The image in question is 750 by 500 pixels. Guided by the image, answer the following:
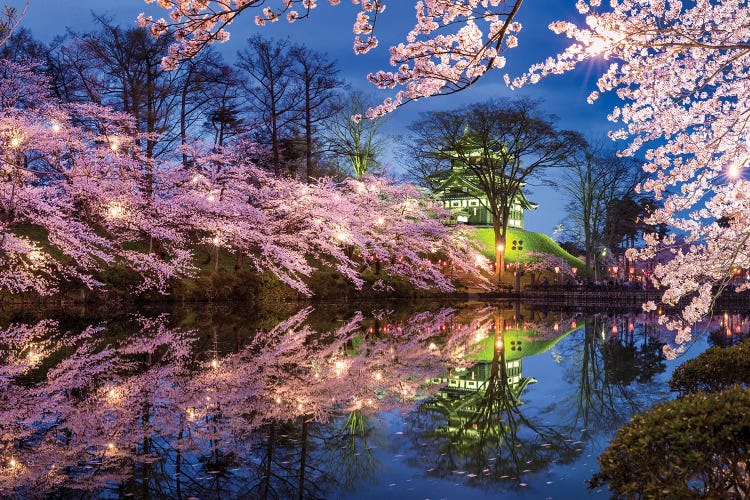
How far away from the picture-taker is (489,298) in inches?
1722

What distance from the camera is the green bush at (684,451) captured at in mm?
3936

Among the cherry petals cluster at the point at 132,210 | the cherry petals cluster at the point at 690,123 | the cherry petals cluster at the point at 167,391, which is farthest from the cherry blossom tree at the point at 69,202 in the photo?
the cherry petals cluster at the point at 690,123

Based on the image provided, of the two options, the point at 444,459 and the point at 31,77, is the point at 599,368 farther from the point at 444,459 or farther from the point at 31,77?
the point at 31,77

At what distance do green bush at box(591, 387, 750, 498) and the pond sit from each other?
1.31m

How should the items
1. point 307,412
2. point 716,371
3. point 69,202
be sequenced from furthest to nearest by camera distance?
point 69,202 → point 716,371 → point 307,412

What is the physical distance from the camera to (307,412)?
8516 millimetres

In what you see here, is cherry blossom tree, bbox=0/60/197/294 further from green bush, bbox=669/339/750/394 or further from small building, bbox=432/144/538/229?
small building, bbox=432/144/538/229

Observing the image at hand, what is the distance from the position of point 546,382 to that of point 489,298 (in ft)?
106

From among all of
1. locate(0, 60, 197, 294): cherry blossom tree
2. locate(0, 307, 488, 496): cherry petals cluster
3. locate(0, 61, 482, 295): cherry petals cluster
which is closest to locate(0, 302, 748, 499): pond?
locate(0, 307, 488, 496): cherry petals cluster

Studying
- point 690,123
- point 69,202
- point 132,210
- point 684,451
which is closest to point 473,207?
point 132,210

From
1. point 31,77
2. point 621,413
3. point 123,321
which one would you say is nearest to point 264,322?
point 123,321

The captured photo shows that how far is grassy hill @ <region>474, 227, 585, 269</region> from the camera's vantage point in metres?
65.8

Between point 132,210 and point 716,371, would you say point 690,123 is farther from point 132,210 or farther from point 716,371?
point 132,210

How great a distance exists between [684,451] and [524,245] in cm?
6621
